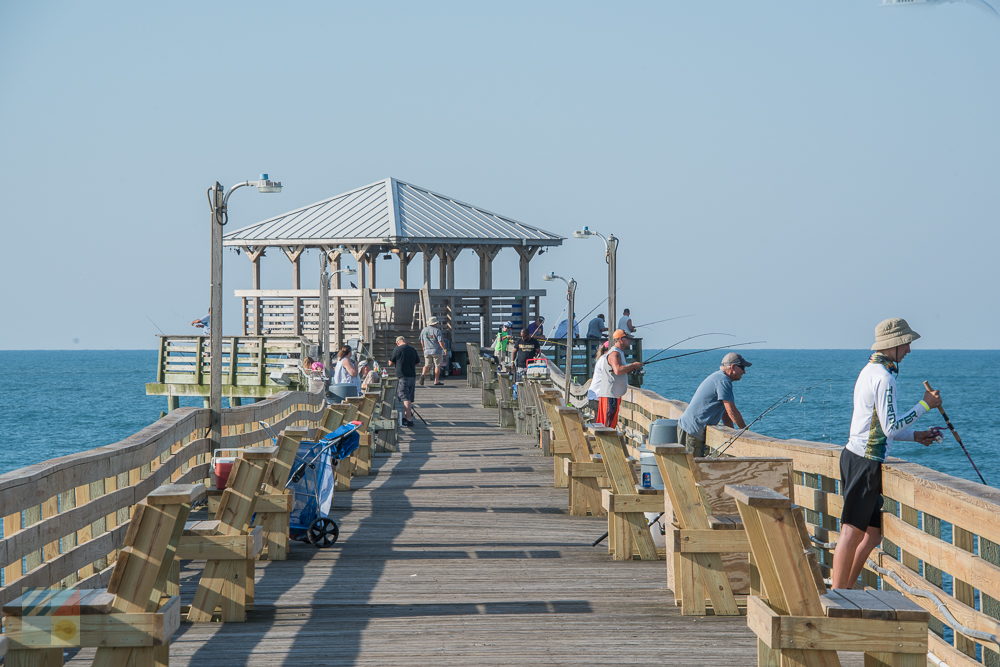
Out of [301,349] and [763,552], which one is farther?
[301,349]

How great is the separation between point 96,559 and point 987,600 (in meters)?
4.71

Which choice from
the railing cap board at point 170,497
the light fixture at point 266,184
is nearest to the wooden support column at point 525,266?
the light fixture at point 266,184

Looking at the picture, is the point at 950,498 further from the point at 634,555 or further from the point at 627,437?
the point at 627,437

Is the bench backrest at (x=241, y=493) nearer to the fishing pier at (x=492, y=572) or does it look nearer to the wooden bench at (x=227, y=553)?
the wooden bench at (x=227, y=553)

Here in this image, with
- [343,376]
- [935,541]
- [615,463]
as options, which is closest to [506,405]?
[343,376]

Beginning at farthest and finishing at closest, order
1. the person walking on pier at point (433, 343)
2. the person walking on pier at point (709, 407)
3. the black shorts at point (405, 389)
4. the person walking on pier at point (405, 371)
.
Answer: the person walking on pier at point (433, 343)
the black shorts at point (405, 389)
the person walking on pier at point (405, 371)
the person walking on pier at point (709, 407)

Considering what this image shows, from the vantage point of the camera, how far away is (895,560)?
6.42m

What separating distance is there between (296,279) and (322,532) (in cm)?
2619

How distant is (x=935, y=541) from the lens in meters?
5.60

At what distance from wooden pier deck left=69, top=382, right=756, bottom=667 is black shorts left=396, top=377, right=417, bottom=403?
9.21m

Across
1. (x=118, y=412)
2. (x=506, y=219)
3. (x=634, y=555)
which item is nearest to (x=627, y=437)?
(x=634, y=555)

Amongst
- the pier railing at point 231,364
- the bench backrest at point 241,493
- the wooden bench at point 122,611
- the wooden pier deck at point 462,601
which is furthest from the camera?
the pier railing at point 231,364

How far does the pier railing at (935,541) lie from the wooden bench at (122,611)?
3127 mm

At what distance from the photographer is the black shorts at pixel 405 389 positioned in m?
21.4
